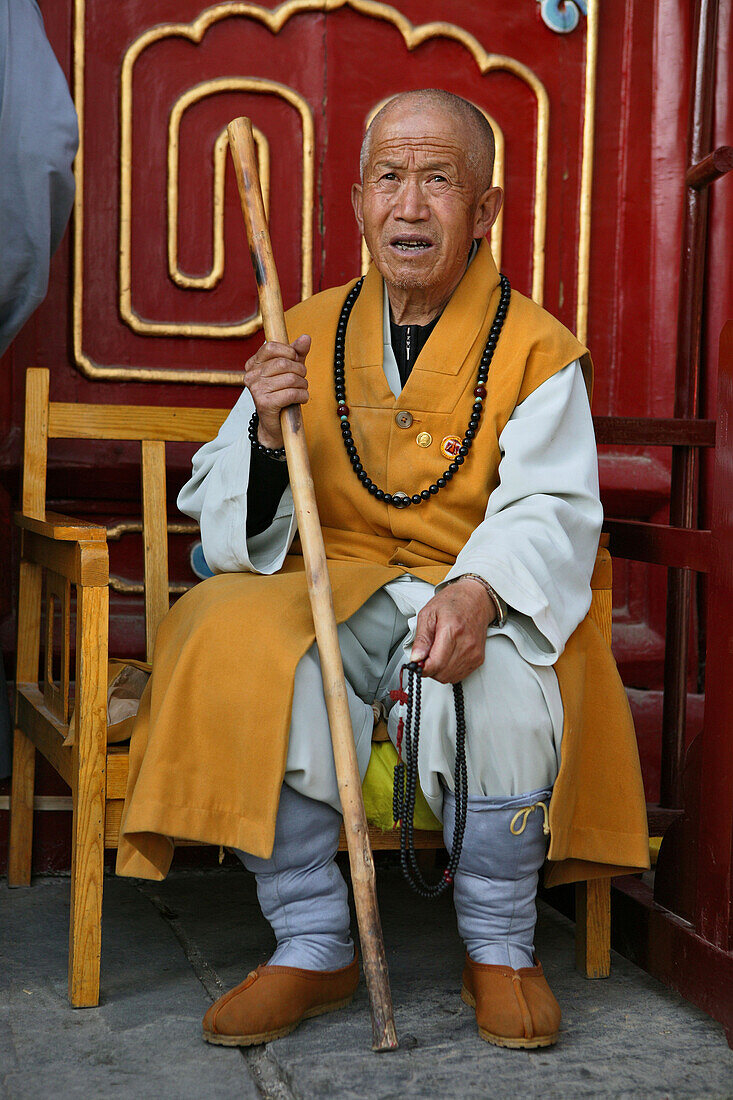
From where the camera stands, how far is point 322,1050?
177cm

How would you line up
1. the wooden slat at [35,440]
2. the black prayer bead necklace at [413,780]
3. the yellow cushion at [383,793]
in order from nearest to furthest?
the black prayer bead necklace at [413,780], the yellow cushion at [383,793], the wooden slat at [35,440]

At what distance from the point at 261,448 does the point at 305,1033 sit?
962mm

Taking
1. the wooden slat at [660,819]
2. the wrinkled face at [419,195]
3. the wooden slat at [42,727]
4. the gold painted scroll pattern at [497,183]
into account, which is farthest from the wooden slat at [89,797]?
the gold painted scroll pattern at [497,183]

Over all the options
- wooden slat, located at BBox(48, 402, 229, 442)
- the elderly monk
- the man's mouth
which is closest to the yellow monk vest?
the elderly monk

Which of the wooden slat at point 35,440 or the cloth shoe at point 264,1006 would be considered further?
the wooden slat at point 35,440

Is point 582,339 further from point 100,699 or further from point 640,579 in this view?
point 100,699

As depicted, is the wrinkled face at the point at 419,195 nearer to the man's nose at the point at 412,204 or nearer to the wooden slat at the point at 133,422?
the man's nose at the point at 412,204

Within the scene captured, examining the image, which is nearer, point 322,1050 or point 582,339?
point 322,1050

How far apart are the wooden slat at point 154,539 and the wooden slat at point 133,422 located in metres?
0.04

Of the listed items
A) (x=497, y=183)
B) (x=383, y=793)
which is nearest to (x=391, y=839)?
(x=383, y=793)

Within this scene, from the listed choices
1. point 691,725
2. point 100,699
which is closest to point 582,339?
point 691,725

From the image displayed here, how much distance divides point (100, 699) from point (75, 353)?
119cm

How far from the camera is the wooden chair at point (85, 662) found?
6.37 ft

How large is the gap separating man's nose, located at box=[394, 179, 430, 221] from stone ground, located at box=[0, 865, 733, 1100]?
1.37 meters
